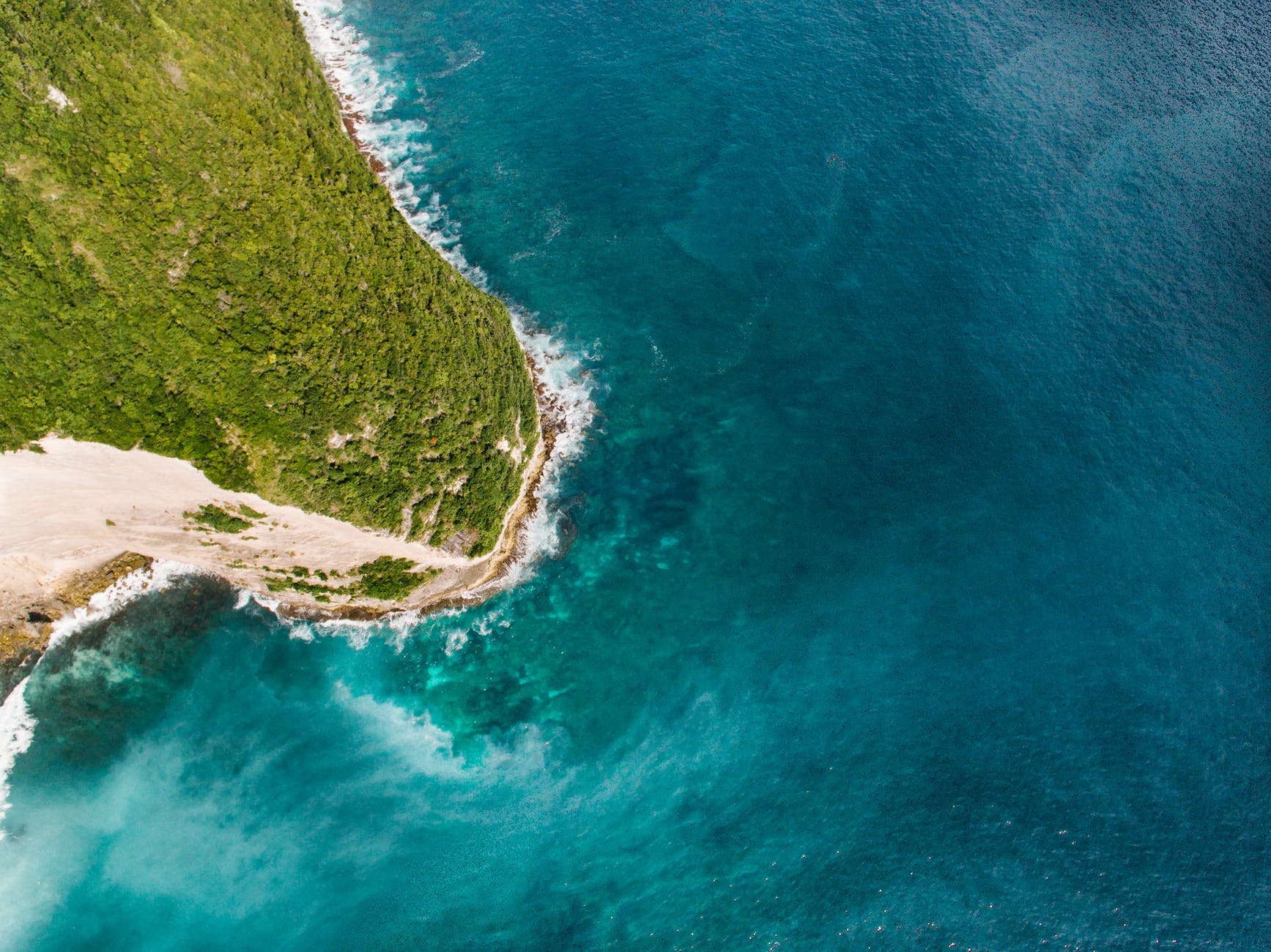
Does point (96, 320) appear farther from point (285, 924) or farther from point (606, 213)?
point (606, 213)

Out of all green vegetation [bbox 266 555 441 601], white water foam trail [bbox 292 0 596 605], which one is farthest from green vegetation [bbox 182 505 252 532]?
white water foam trail [bbox 292 0 596 605]

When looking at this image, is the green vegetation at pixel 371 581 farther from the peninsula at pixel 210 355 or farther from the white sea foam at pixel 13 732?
the white sea foam at pixel 13 732

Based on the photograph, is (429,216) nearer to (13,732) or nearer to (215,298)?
(215,298)

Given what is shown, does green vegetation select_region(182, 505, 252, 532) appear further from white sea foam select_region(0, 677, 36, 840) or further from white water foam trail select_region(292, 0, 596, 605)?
white water foam trail select_region(292, 0, 596, 605)

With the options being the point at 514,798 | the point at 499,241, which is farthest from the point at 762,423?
the point at 514,798

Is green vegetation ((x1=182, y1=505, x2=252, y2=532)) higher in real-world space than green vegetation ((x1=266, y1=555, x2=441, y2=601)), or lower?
higher

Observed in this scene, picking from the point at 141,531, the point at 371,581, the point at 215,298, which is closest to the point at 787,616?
the point at 371,581
